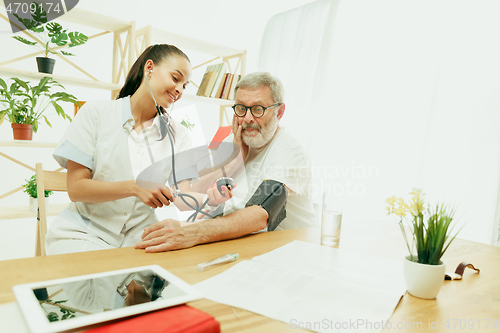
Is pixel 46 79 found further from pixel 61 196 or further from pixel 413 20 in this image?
pixel 413 20

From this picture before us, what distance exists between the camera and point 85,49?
2742 mm

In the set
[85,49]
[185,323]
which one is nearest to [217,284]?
[185,323]

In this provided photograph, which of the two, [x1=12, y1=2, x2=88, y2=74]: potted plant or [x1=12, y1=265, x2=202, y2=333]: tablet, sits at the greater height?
[x1=12, y1=2, x2=88, y2=74]: potted plant

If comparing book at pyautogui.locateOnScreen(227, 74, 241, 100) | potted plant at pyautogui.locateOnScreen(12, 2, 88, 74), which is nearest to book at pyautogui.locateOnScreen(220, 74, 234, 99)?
book at pyautogui.locateOnScreen(227, 74, 241, 100)

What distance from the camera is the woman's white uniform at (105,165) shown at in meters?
1.22

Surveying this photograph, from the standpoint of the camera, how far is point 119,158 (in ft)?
4.23

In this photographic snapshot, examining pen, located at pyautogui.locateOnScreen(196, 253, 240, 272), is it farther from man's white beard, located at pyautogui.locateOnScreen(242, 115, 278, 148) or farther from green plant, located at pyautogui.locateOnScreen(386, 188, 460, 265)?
man's white beard, located at pyautogui.locateOnScreen(242, 115, 278, 148)

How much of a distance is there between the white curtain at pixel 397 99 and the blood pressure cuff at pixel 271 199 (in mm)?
542

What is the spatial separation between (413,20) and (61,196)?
3062 mm

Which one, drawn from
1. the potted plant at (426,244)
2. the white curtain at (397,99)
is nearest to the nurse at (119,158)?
the potted plant at (426,244)

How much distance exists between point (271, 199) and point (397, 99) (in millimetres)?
1851

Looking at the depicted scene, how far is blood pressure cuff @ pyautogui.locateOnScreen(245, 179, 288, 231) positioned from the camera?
3.84ft

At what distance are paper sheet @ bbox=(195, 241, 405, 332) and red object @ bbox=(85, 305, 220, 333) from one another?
0.10 meters

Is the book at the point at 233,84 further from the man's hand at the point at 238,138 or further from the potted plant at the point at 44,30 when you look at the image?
the man's hand at the point at 238,138
